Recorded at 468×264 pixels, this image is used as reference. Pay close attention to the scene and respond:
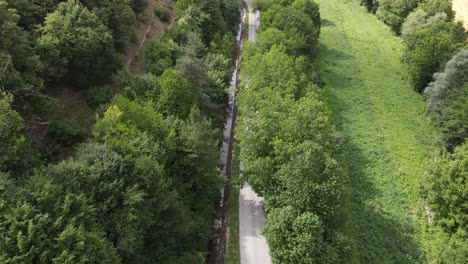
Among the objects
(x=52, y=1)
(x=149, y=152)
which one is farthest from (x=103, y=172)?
(x=52, y=1)

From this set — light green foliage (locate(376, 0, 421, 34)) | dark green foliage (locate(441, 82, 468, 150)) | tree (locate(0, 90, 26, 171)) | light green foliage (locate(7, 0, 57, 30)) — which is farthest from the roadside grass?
light green foliage (locate(376, 0, 421, 34))

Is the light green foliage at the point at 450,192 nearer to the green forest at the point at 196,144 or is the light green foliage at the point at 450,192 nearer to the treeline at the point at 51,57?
the green forest at the point at 196,144

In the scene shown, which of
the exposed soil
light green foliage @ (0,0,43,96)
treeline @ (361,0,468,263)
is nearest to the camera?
light green foliage @ (0,0,43,96)

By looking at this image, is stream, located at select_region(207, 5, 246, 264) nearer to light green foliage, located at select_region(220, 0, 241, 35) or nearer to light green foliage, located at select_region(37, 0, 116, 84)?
light green foliage, located at select_region(37, 0, 116, 84)

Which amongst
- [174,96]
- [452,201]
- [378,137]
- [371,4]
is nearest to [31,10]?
[174,96]

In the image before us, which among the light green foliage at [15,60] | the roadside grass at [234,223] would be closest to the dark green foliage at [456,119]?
the roadside grass at [234,223]

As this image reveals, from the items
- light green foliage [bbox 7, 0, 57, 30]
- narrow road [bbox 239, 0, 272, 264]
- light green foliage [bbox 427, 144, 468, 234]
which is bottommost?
narrow road [bbox 239, 0, 272, 264]

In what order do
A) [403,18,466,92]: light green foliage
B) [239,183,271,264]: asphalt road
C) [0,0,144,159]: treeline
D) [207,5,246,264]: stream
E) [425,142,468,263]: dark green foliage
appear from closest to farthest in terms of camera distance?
[0,0,144,159]: treeline, [239,183,271,264]: asphalt road, [207,5,246,264]: stream, [425,142,468,263]: dark green foliage, [403,18,466,92]: light green foliage
